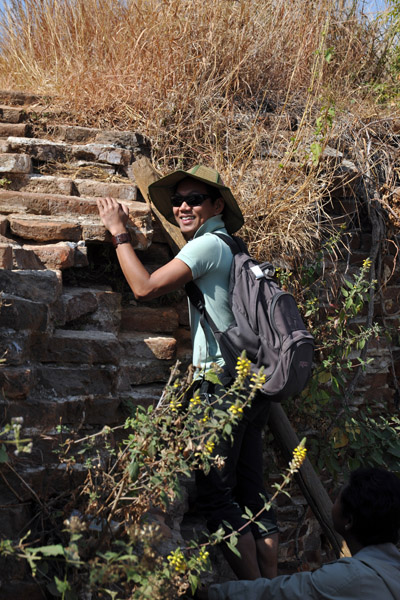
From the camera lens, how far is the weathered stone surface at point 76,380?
286 cm

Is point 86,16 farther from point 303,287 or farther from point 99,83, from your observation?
point 303,287

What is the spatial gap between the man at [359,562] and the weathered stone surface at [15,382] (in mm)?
1144

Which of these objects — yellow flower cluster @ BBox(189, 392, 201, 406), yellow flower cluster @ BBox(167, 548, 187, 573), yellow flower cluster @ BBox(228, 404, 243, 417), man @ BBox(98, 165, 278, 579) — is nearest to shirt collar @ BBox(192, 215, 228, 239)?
man @ BBox(98, 165, 278, 579)

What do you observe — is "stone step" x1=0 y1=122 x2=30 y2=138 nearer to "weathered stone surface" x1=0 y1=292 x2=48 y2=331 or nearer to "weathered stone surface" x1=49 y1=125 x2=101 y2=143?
"weathered stone surface" x1=49 y1=125 x2=101 y2=143

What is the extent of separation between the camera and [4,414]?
2455mm

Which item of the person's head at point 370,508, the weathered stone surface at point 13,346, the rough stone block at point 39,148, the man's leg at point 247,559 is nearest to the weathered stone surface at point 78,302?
the weathered stone surface at point 13,346

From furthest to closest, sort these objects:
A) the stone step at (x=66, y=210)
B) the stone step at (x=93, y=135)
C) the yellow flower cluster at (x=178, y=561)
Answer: the stone step at (x=93, y=135) < the stone step at (x=66, y=210) < the yellow flower cluster at (x=178, y=561)

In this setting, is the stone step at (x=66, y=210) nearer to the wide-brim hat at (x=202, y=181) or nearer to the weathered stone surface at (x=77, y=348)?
the wide-brim hat at (x=202, y=181)

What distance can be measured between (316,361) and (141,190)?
1634mm

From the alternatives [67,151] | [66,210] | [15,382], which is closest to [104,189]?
[66,210]

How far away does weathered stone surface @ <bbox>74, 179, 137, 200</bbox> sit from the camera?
12.3 ft

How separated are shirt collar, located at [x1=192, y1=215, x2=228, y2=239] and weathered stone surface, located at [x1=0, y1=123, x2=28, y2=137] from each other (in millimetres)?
1756

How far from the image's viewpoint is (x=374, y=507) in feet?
7.63

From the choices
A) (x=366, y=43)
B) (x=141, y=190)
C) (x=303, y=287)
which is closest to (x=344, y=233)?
(x=303, y=287)
